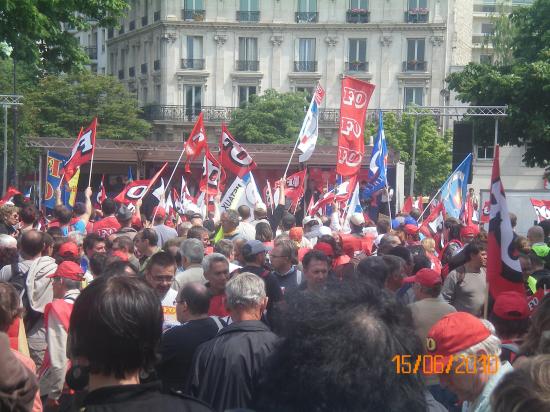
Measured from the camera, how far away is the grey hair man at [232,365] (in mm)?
4219

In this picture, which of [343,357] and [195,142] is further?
[195,142]

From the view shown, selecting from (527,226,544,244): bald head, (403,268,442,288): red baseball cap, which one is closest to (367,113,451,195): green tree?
(527,226,544,244): bald head

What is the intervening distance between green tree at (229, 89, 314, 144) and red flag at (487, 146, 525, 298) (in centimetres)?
4257

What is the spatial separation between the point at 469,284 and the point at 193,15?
51225 mm

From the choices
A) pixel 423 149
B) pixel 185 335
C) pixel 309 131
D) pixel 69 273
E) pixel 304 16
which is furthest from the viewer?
pixel 304 16

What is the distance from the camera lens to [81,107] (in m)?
48.2

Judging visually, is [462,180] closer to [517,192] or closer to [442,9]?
[517,192]

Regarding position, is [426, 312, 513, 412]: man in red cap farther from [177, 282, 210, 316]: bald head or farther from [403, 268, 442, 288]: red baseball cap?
[403, 268, 442, 288]: red baseball cap

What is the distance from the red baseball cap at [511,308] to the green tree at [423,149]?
43.9 meters

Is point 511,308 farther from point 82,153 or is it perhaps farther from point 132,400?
point 82,153

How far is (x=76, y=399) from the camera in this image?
2.94m

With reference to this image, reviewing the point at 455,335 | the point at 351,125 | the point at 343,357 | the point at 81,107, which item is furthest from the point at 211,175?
the point at 81,107

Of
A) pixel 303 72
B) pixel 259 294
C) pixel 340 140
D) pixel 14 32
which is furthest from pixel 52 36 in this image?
pixel 303 72

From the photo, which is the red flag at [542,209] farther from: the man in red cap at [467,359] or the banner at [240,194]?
the man in red cap at [467,359]
